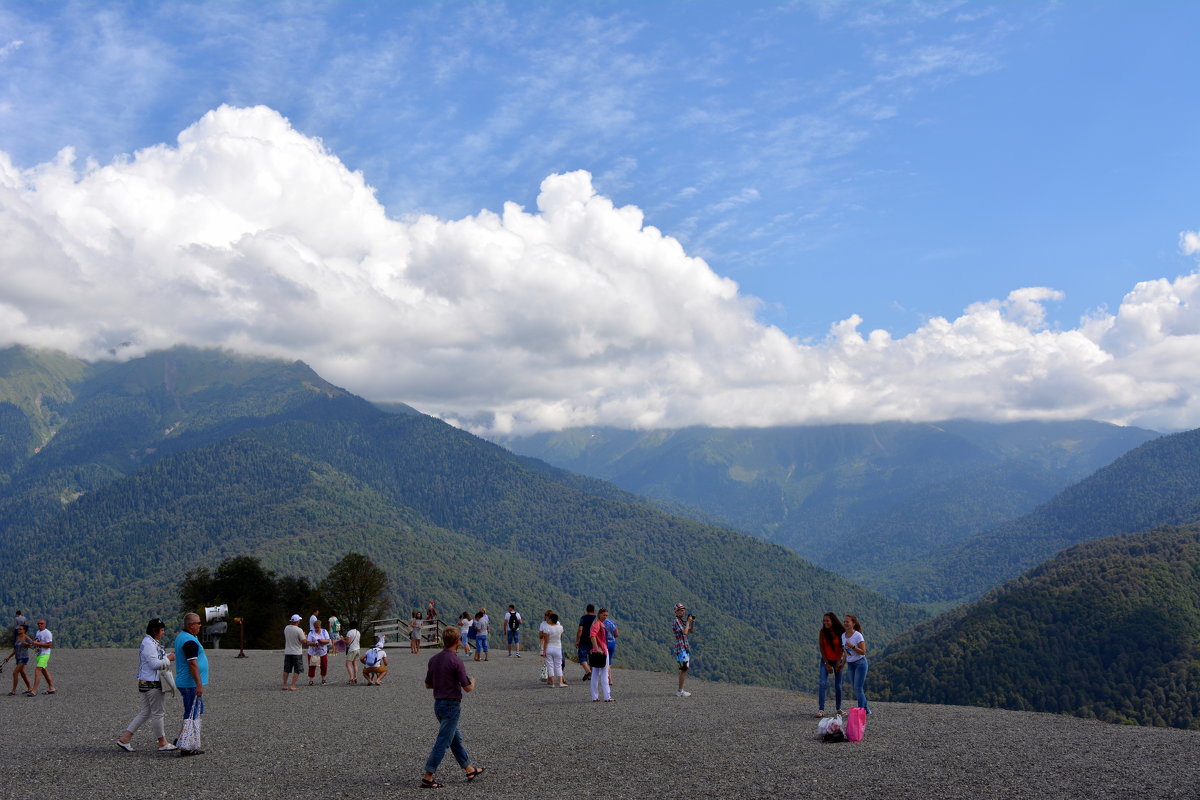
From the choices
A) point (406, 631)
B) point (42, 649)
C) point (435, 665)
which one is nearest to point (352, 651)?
point (42, 649)

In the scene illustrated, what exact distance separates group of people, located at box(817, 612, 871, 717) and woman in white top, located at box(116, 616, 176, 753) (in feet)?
41.8

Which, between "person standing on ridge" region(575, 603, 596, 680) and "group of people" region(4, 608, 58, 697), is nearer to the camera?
"person standing on ridge" region(575, 603, 596, 680)

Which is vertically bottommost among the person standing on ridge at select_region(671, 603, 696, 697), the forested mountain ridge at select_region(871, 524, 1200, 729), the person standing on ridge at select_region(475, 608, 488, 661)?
the forested mountain ridge at select_region(871, 524, 1200, 729)

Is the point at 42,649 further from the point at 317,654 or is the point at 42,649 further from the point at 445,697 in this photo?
the point at 445,697

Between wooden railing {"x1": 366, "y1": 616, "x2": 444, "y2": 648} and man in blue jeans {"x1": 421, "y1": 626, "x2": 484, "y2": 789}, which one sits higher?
man in blue jeans {"x1": 421, "y1": 626, "x2": 484, "y2": 789}

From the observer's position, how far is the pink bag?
634 inches

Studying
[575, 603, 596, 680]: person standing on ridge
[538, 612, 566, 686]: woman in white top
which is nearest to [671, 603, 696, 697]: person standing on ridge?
[575, 603, 596, 680]: person standing on ridge

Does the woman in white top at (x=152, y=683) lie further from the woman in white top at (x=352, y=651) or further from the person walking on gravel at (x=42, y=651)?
the woman in white top at (x=352, y=651)

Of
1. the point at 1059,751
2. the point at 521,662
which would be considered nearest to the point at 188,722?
the point at 1059,751

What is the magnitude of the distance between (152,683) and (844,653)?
1364cm

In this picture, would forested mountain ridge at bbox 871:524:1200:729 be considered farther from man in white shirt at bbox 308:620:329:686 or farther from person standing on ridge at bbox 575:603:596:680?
man in white shirt at bbox 308:620:329:686

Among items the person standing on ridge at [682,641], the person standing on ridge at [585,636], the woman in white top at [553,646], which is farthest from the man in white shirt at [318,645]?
the person standing on ridge at [682,641]

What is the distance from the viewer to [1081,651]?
494ft

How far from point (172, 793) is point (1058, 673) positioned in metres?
162
